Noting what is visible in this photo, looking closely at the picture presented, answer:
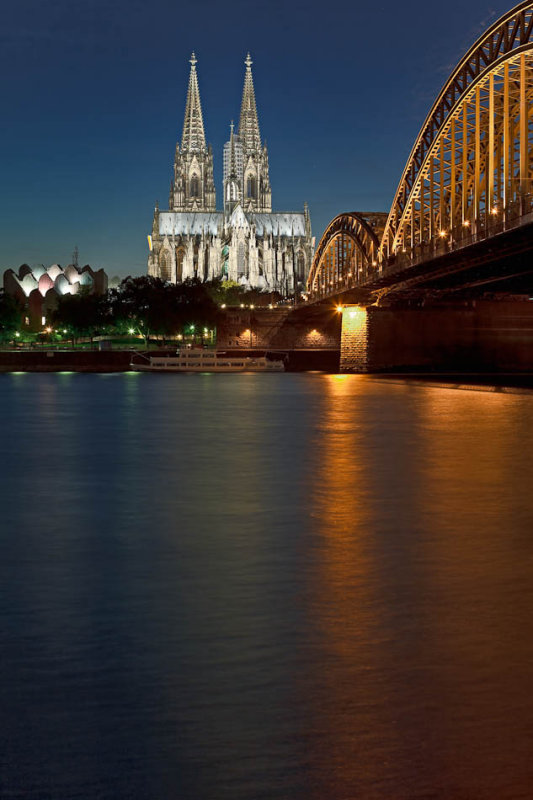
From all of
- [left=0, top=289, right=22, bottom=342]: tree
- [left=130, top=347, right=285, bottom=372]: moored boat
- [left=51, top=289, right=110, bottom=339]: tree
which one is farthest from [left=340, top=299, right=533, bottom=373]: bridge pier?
[left=0, top=289, right=22, bottom=342]: tree

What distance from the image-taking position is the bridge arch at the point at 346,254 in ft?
329

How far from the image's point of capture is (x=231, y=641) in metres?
8.25

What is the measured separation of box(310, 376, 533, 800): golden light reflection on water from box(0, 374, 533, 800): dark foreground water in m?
0.02

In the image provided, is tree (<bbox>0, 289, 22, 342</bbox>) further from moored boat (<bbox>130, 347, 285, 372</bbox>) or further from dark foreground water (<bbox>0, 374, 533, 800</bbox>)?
dark foreground water (<bbox>0, 374, 533, 800</bbox>)

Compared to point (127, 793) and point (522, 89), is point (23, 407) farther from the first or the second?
point (127, 793)

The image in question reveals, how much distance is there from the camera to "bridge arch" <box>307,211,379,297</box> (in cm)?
10038

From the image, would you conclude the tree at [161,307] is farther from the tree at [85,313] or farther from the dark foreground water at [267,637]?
the dark foreground water at [267,637]

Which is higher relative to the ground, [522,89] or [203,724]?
[522,89]

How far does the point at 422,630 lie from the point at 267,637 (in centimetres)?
127

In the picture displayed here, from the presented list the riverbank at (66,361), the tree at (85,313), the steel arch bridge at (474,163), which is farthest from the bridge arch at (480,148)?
the tree at (85,313)

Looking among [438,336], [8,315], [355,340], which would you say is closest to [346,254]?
[355,340]

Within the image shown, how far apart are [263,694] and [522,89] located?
190 ft

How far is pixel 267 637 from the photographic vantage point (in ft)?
27.4

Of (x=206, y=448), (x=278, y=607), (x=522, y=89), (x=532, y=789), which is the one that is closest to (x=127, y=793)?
(x=532, y=789)
